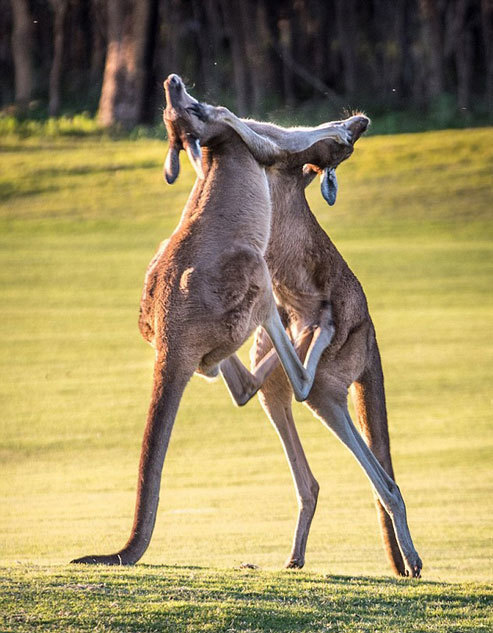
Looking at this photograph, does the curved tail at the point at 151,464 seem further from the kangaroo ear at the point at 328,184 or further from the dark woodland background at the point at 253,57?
the dark woodland background at the point at 253,57

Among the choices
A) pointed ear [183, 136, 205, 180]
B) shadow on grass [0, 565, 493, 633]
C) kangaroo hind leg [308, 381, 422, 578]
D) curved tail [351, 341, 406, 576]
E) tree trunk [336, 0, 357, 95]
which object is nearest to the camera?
shadow on grass [0, 565, 493, 633]

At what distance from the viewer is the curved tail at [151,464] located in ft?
17.4

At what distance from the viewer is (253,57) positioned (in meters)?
37.1

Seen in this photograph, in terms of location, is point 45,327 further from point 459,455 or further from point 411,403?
point 459,455

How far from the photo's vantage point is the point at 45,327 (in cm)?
1728

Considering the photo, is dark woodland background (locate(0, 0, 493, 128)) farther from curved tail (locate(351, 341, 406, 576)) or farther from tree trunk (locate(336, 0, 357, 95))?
curved tail (locate(351, 341, 406, 576))

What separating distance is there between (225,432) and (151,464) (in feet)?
22.8

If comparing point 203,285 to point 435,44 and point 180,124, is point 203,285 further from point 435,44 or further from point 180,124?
point 435,44

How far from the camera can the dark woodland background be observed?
3172 cm

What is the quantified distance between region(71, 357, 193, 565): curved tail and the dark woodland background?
720 inches

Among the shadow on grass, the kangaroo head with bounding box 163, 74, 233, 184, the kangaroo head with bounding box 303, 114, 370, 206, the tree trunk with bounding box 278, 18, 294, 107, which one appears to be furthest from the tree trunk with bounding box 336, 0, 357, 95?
the shadow on grass

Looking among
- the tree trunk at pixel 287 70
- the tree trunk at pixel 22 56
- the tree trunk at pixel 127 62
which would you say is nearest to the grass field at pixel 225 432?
the tree trunk at pixel 127 62

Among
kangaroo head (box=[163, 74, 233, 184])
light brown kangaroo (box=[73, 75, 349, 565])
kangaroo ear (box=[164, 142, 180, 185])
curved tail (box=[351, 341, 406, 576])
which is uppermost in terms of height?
kangaroo head (box=[163, 74, 233, 184])

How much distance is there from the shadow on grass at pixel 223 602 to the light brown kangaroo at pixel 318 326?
2.59ft
